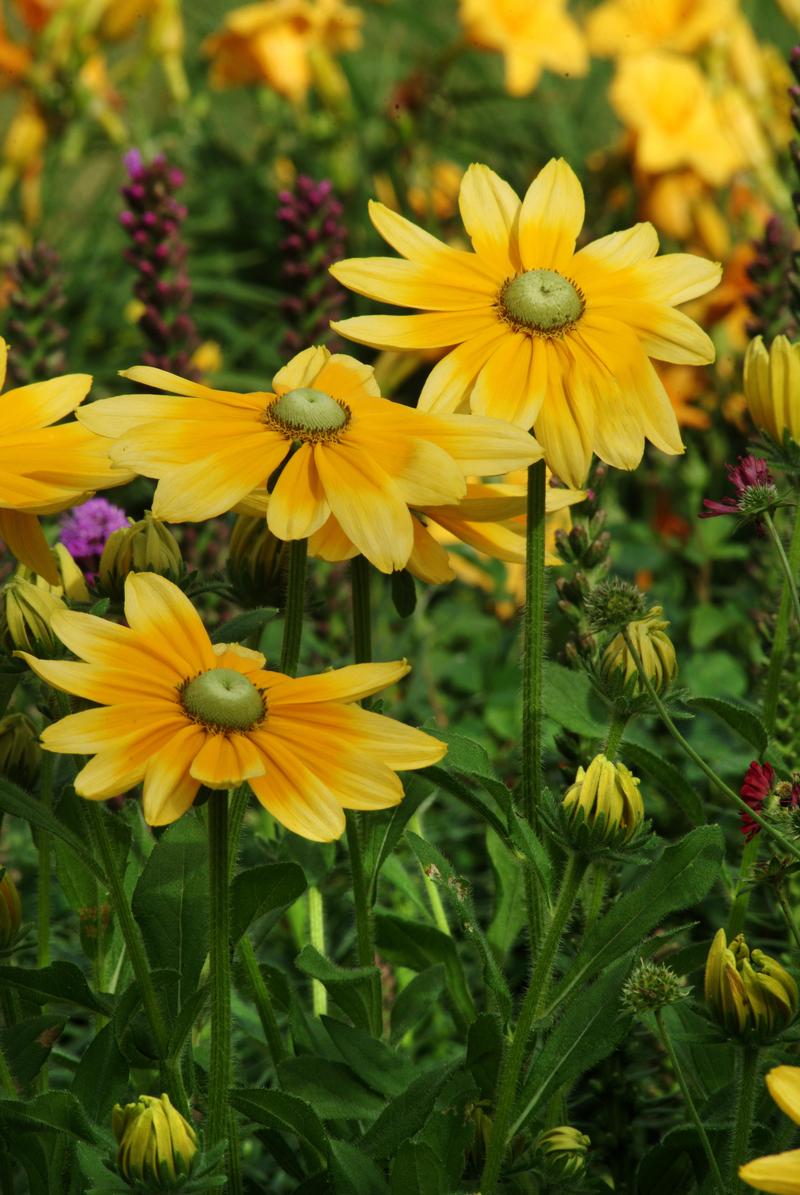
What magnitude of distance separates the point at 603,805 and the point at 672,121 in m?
2.67

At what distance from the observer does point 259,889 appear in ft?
3.95

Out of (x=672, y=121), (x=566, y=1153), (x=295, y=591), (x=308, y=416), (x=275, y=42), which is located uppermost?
(x=275, y=42)

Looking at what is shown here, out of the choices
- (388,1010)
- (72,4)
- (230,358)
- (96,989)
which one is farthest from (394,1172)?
(72,4)

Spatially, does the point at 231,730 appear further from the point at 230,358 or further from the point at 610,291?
the point at 230,358

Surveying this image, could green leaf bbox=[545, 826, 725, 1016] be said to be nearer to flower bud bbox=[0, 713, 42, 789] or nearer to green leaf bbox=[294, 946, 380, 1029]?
green leaf bbox=[294, 946, 380, 1029]

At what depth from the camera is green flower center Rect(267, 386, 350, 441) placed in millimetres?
1116

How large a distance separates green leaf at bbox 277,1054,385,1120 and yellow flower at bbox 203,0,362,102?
9.21 ft

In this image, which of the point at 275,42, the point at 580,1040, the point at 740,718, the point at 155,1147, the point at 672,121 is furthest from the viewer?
the point at 275,42

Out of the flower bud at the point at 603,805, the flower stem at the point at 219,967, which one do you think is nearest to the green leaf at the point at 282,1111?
the flower stem at the point at 219,967

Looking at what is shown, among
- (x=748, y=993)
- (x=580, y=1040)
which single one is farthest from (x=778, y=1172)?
(x=580, y=1040)

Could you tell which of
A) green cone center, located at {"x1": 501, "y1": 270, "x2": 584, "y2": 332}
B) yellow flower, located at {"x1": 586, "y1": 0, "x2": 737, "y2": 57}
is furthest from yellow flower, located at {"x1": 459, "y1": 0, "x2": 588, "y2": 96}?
green cone center, located at {"x1": 501, "y1": 270, "x2": 584, "y2": 332}

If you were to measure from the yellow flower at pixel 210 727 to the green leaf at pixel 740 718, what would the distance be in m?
0.35

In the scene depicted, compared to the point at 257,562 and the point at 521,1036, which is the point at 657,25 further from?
the point at 521,1036

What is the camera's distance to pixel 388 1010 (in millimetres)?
1679
